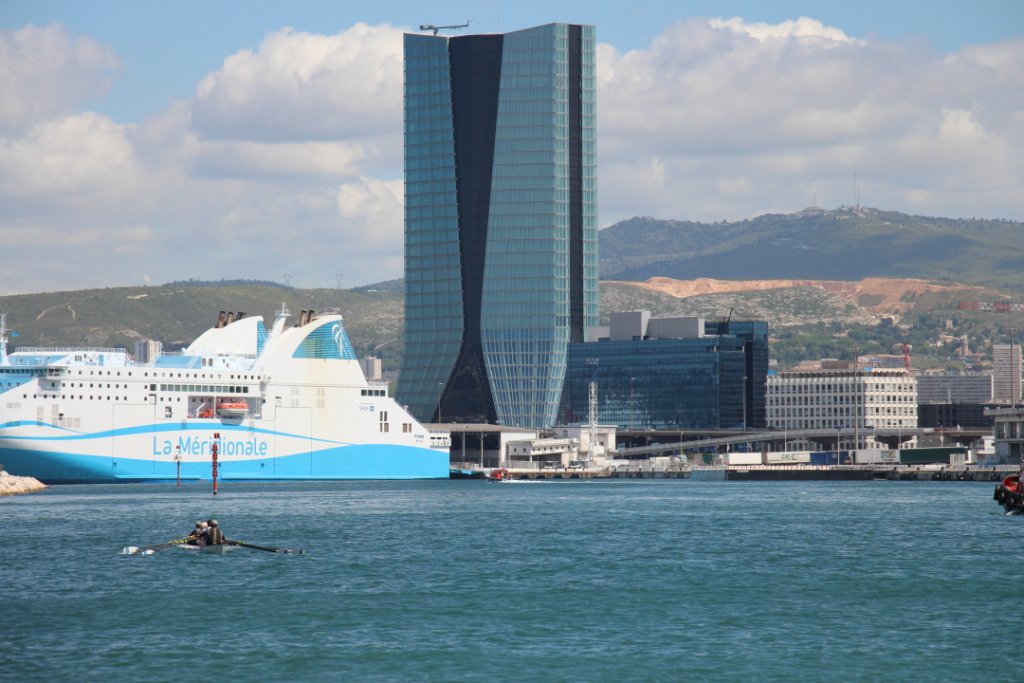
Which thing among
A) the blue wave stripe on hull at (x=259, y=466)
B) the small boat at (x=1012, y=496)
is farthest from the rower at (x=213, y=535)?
the blue wave stripe on hull at (x=259, y=466)

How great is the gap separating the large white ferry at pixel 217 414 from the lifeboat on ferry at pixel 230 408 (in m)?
0.10

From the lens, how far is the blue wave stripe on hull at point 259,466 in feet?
492

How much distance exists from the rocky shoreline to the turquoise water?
102ft

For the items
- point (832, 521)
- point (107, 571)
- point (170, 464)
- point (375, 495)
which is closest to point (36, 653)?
point (107, 571)

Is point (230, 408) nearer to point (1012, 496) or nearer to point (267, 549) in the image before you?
point (1012, 496)

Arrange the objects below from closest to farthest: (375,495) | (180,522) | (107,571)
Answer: (107,571), (180,522), (375,495)

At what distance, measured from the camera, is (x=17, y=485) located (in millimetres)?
137875

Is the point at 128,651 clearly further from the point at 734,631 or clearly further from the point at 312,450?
the point at 312,450

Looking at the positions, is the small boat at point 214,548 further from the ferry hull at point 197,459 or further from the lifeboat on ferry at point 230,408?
the lifeboat on ferry at point 230,408

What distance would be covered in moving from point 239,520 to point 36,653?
Answer: 51.2 meters

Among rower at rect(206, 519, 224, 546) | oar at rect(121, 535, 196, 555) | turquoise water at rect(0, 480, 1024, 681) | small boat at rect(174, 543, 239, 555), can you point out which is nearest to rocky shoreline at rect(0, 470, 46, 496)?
turquoise water at rect(0, 480, 1024, 681)

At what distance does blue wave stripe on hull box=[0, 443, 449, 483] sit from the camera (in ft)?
492

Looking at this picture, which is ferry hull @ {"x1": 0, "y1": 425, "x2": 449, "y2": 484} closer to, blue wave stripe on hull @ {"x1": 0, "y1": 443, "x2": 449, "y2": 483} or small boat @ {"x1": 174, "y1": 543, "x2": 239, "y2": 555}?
blue wave stripe on hull @ {"x1": 0, "y1": 443, "x2": 449, "y2": 483}

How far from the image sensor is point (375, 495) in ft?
452
